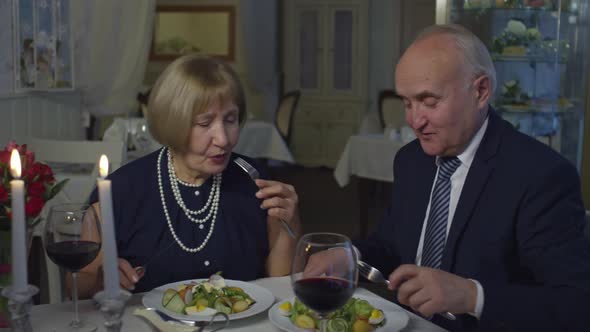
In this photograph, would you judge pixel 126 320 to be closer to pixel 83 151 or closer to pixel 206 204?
pixel 206 204

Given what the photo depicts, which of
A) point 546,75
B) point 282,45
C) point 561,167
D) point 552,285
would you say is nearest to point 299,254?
point 552,285

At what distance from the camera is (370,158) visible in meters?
5.59

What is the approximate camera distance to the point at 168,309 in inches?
59.0

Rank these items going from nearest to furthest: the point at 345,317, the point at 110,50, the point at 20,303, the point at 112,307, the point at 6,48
→ the point at 112,307 < the point at 20,303 < the point at 345,317 < the point at 6,48 < the point at 110,50

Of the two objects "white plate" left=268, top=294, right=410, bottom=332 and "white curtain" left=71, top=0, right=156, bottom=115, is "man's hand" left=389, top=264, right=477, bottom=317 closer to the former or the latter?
"white plate" left=268, top=294, right=410, bottom=332

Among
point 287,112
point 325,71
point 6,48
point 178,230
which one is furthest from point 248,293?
point 325,71

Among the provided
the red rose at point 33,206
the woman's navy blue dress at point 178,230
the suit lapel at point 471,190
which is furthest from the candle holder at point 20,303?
the suit lapel at point 471,190

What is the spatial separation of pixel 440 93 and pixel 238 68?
26.4ft

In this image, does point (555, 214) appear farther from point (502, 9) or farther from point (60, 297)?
point (502, 9)

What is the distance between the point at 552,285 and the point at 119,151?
2.17 metres

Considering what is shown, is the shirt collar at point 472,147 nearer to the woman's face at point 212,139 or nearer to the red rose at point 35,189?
the woman's face at point 212,139

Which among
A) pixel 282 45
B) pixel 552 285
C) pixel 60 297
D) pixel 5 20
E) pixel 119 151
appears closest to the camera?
pixel 552 285

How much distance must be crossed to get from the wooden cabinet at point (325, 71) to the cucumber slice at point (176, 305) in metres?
8.33

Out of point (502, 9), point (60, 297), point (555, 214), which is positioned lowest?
point (60, 297)
